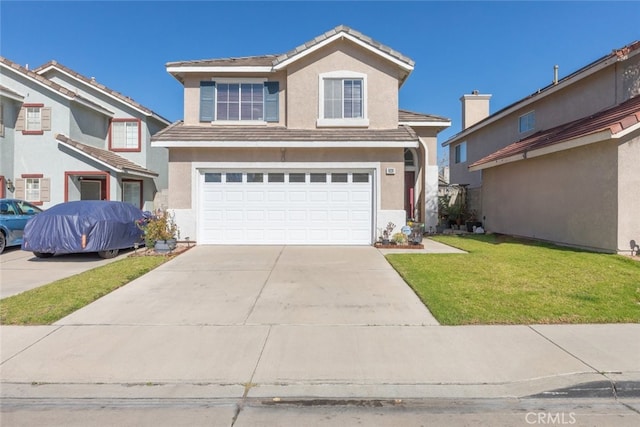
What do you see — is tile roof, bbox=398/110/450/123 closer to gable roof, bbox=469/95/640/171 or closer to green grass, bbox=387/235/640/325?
gable roof, bbox=469/95/640/171

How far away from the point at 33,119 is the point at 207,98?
8970 millimetres

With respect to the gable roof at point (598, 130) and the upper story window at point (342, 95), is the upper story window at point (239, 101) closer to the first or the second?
the upper story window at point (342, 95)

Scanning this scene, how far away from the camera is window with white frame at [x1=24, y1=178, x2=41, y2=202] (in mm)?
15797

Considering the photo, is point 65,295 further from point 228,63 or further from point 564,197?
point 564,197

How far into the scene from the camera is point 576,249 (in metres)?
10.4

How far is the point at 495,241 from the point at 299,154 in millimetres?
7472

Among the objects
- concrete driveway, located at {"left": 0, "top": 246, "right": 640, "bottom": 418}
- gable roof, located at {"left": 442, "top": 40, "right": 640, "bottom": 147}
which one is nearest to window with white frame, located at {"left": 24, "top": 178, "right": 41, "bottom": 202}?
concrete driveway, located at {"left": 0, "top": 246, "right": 640, "bottom": 418}

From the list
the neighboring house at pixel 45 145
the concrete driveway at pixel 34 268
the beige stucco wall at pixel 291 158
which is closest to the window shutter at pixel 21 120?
the neighboring house at pixel 45 145

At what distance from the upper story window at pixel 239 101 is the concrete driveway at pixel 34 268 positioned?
18.4 ft

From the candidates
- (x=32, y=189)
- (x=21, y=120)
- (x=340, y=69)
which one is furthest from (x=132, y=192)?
(x=340, y=69)

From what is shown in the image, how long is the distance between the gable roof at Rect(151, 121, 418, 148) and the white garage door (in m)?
0.99

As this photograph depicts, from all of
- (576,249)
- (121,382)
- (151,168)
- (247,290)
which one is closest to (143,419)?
(121,382)

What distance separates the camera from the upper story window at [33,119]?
1567 centimetres

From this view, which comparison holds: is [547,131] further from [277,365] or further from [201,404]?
[201,404]
